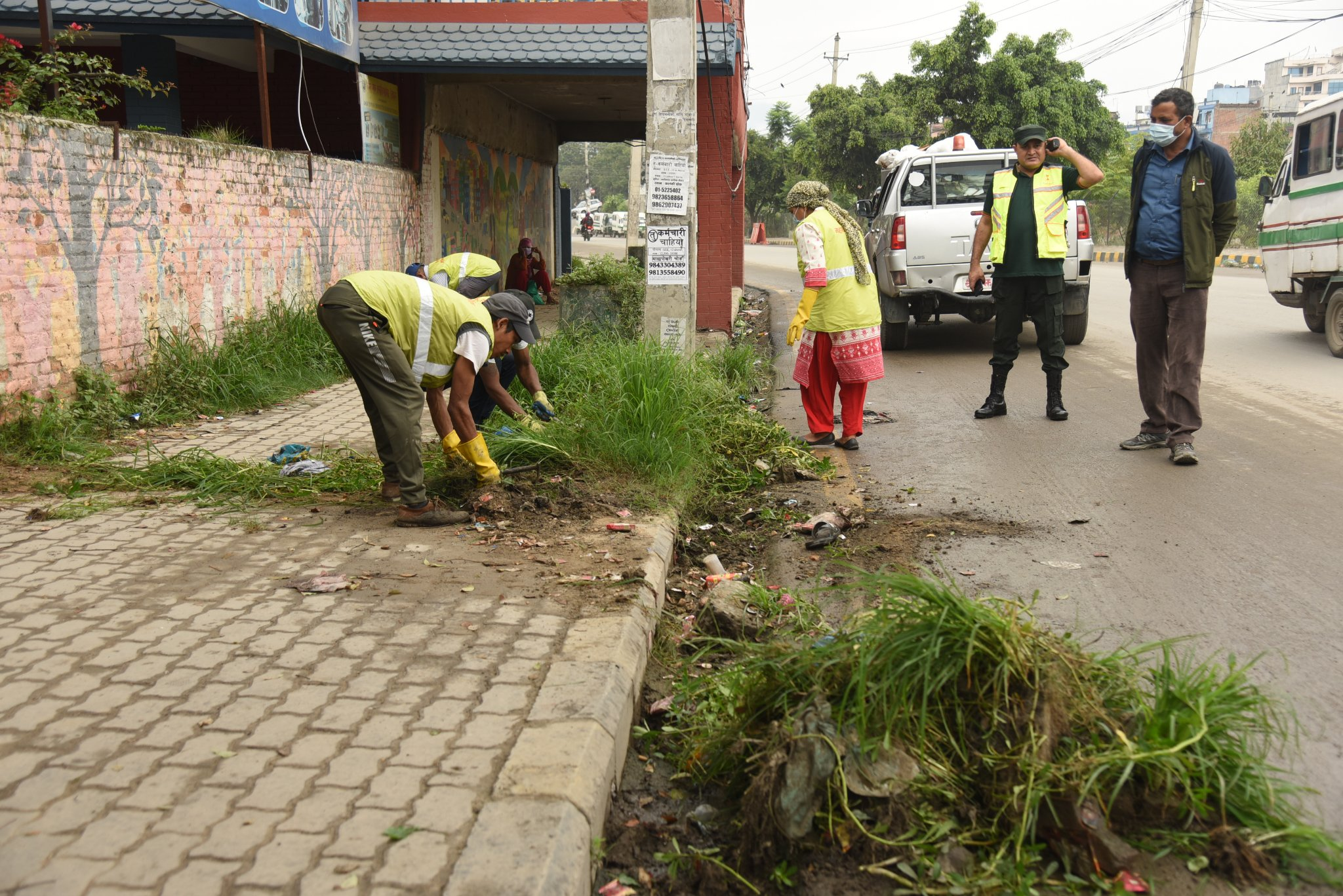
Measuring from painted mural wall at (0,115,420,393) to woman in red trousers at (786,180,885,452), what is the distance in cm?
462

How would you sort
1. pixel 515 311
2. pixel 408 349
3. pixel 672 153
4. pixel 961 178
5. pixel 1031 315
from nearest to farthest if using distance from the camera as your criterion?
pixel 408 349 → pixel 515 311 → pixel 1031 315 → pixel 672 153 → pixel 961 178

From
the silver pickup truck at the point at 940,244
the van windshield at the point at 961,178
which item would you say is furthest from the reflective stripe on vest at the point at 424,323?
the van windshield at the point at 961,178

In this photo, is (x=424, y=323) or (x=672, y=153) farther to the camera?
(x=672, y=153)

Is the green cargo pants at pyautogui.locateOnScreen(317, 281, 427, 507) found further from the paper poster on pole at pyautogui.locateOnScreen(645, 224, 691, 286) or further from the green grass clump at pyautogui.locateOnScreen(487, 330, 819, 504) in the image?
the paper poster on pole at pyautogui.locateOnScreen(645, 224, 691, 286)

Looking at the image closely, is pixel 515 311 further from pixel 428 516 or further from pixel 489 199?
pixel 489 199

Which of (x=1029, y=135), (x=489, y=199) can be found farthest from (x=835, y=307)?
(x=489, y=199)

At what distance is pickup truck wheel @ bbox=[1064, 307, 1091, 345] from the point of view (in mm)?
11781

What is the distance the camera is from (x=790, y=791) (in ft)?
8.87

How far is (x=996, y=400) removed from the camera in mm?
8070

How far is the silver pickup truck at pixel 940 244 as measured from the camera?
1085cm

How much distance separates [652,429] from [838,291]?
1.77 m

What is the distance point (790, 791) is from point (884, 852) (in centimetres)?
26

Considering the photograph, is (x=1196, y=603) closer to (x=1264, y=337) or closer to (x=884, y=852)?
(x=884, y=852)

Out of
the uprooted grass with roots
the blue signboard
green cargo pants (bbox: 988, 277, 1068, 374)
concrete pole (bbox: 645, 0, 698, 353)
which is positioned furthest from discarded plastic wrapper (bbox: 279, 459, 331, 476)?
green cargo pants (bbox: 988, 277, 1068, 374)
